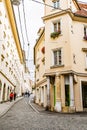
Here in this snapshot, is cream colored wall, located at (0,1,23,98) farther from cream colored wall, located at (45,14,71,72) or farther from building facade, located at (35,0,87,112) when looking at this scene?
building facade, located at (35,0,87,112)

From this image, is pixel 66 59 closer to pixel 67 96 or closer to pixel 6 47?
pixel 67 96

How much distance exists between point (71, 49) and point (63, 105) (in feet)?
19.3

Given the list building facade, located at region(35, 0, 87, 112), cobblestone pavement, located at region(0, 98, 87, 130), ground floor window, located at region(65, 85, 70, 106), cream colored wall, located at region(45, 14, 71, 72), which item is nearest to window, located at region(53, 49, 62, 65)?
building facade, located at region(35, 0, 87, 112)

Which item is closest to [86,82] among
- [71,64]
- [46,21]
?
[71,64]

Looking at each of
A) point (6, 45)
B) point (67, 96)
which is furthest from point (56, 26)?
point (6, 45)

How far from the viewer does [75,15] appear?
2292 centimetres

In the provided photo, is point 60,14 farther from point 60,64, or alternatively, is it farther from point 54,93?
point 54,93

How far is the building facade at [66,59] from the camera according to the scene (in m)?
20.2

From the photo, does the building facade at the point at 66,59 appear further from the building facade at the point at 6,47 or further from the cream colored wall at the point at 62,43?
the building facade at the point at 6,47

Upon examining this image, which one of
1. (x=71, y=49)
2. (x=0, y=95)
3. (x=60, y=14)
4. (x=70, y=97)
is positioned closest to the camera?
(x=70, y=97)

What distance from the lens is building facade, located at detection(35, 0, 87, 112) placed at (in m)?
20.2

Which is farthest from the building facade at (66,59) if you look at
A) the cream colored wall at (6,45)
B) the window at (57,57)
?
the cream colored wall at (6,45)

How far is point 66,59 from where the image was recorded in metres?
20.8

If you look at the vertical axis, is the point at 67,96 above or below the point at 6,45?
below
